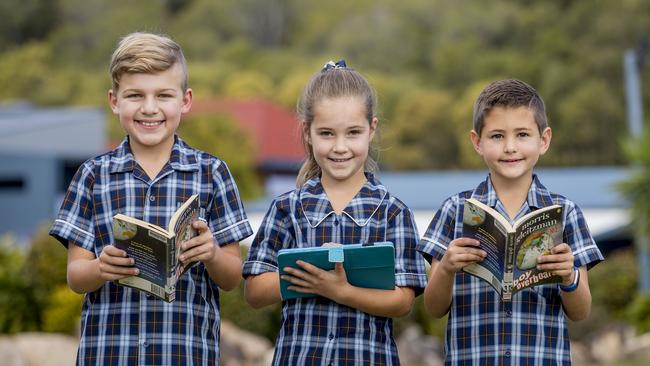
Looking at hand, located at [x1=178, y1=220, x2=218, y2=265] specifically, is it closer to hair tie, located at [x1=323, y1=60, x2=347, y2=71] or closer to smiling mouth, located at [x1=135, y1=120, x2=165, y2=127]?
smiling mouth, located at [x1=135, y1=120, x2=165, y2=127]

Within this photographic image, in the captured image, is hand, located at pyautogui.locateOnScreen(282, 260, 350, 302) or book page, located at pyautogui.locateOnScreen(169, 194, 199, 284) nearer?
book page, located at pyautogui.locateOnScreen(169, 194, 199, 284)

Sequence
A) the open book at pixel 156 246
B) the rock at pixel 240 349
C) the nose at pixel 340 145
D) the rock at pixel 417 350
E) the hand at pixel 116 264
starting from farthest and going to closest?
1. the rock at pixel 417 350
2. the rock at pixel 240 349
3. the nose at pixel 340 145
4. the hand at pixel 116 264
5. the open book at pixel 156 246

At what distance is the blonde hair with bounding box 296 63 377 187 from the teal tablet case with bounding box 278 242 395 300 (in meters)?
0.49

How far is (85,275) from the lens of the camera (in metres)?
3.43

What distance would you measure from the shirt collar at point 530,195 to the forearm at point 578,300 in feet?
0.85

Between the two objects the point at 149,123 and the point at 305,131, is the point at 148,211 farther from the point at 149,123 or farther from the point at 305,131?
the point at 305,131

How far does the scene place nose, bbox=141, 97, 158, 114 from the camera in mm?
3527

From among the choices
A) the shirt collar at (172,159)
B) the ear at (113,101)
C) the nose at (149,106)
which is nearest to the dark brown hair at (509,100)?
the shirt collar at (172,159)

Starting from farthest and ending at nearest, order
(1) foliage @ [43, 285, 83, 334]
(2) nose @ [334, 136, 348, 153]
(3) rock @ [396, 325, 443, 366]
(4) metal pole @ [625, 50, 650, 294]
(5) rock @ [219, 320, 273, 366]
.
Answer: (4) metal pole @ [625, 50, 650, 294] < (3) rock @ [396, 325, 443, 366] < (1) foliage @ [43, 285, 83, 334] < (5) rock @ [219, 320, 273, 366] < (2) nose @ [334, 136, 348, 153]

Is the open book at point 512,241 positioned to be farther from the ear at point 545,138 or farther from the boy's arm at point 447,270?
the ear at point 545,138

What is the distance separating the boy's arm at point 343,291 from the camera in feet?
11.1

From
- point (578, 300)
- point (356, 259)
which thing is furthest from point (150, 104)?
point (578, 300)

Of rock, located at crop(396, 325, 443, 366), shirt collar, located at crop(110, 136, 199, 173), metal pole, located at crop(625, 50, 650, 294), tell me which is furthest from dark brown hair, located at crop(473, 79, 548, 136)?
metal pole, located at crop(625, 50, 650, 294)

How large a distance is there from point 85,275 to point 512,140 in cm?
146
